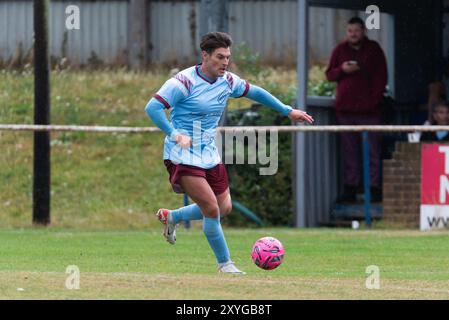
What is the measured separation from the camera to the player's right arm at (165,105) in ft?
39.0

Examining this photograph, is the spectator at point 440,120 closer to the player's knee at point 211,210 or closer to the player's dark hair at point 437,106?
the player's dark hair at point 437,106

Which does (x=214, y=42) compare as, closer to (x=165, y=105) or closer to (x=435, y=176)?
(x=165, y=105)

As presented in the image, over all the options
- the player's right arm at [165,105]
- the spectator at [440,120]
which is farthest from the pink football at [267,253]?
the spectator at [440,120]

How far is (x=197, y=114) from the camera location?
12320 millimetres

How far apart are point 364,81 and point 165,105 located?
8246 mm

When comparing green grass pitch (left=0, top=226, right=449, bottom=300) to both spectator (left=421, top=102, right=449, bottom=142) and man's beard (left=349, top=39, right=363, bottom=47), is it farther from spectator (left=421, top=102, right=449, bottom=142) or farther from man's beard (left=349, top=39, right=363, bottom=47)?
man's beard (left=349, top=39, right=363, bottom=47)

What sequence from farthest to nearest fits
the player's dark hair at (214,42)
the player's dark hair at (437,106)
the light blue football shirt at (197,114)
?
the player's dark hair at (437,106) < the light blue football shirt at (197,114) < the player's dark hair at (214,42)

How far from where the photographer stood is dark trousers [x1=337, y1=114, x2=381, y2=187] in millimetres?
19828

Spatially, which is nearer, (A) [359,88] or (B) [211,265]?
(B) [211,265]

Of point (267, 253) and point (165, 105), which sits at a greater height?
point (165, 105)

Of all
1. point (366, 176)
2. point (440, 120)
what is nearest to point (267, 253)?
point (366, 176)

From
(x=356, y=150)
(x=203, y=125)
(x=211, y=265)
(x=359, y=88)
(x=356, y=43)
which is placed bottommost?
(x=211, y=265)
